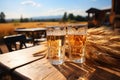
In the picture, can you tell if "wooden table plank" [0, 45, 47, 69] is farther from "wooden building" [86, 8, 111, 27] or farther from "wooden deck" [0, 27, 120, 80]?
"wooden building" [86, 8, 111, 27]

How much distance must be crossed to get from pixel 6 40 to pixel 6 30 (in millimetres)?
14177

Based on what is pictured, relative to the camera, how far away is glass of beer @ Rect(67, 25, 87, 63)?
0.69 metres

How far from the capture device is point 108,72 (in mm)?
562

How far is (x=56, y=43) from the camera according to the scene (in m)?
0.70

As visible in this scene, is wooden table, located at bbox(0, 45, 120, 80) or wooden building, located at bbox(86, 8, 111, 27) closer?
wooden table, located at bbox(0, 45, 120, 80)

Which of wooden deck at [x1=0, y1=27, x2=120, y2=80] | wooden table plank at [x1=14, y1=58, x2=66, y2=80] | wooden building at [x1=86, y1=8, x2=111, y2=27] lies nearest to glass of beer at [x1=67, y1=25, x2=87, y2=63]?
wooden deck at [x1=0, y1=27, x2=120, y2=80]

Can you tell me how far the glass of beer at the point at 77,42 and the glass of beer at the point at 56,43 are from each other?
0.04 metres

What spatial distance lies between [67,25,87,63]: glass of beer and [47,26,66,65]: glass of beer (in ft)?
0.13

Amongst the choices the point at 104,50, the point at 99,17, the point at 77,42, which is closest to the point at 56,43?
the point at 77,42

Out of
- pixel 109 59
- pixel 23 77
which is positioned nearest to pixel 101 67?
pixel 109 59

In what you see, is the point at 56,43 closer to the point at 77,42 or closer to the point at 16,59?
the point at 77,42

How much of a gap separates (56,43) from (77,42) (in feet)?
0.35

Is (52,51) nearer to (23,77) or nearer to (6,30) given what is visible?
(23,77)

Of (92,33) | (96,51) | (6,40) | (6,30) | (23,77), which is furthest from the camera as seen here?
(6,30)
